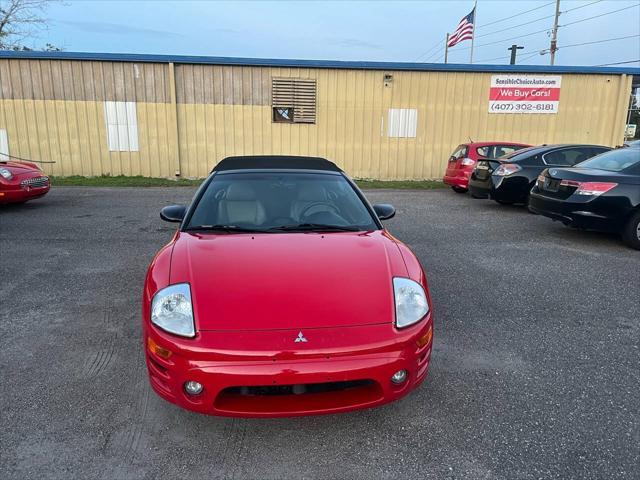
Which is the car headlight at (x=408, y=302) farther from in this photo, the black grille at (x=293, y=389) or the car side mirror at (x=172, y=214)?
the car side mirror at (x=172, y=214)

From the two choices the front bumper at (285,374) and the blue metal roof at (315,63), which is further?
the blue metal roof at (315,63)

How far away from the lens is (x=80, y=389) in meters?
2.99

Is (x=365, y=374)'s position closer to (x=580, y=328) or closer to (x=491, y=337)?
(x=491, y=337)

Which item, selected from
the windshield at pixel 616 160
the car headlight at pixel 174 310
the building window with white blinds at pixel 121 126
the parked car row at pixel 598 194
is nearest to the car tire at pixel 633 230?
the parked car row at pixel 598 194

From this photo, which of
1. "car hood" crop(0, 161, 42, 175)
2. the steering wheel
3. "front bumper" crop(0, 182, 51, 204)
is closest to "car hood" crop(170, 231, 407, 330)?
the steering wheel

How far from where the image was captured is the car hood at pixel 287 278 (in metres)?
2.49

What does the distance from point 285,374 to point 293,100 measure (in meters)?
14.3

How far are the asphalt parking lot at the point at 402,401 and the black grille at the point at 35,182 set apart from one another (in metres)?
3.44

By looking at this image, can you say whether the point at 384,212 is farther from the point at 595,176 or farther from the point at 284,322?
the point at 595,176

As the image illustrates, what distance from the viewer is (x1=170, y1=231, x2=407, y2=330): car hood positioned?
249cm

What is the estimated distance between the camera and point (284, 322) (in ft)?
8.04

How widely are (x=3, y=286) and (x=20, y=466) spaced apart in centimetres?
324

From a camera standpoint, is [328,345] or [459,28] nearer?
[328,345]

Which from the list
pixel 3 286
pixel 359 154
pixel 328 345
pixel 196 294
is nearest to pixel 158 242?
pixel 3 286
